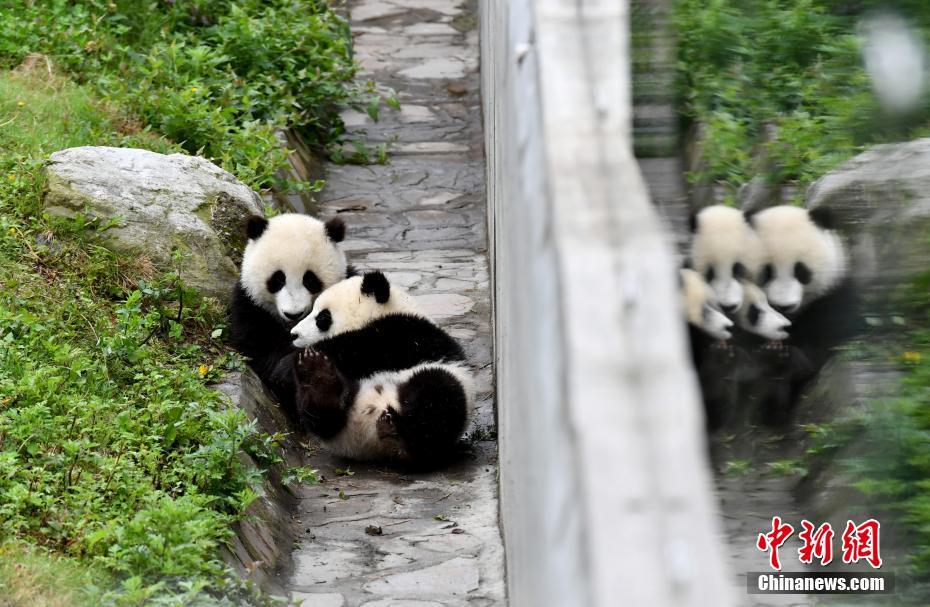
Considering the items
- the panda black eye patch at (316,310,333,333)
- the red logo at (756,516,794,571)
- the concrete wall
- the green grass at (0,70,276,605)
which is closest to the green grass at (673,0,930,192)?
the concrete wall

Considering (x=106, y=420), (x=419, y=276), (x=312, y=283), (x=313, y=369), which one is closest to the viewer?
(x=106, y=420)

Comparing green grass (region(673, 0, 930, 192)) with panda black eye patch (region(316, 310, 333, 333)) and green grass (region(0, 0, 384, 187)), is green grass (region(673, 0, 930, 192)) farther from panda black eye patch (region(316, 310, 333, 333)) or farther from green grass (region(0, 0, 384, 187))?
green grass (region(0, 0, 384, 187))

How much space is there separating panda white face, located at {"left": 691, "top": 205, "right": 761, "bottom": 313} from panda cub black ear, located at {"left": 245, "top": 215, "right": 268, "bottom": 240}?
3.22 metres

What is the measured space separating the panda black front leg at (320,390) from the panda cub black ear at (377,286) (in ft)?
1.17

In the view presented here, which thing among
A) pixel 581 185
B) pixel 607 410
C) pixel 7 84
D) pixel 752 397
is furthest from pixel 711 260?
pixel 7 84

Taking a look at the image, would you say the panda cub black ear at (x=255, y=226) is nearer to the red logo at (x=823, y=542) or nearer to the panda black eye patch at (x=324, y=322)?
the panda black eye patch at (x=324, y=322)

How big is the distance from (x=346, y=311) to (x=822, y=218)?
2.92 metres

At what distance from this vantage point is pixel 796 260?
2.19 m

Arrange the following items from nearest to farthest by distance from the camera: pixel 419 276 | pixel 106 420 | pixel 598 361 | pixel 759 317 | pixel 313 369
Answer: pixel 598 361
pixel 759 317
pixel 106 420
pixel 313 369
pixel 419 276

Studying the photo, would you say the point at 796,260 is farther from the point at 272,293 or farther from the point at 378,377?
the point at 272,293

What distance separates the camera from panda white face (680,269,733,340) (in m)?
2.05

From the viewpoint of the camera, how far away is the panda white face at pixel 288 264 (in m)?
5.08

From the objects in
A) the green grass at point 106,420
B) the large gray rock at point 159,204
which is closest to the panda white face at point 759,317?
the green grass at point 106,420

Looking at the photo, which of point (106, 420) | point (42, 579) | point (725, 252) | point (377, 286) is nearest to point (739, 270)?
point (725, 252)
